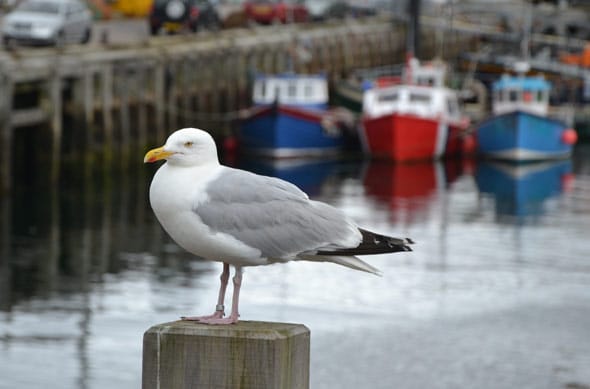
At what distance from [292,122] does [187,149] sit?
37627mm

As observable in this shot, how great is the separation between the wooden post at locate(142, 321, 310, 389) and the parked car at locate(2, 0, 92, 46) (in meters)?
33.8

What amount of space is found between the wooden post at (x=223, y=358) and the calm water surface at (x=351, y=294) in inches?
329

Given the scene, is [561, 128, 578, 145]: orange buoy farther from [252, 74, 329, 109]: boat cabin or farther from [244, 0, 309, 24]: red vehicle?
[244, 0, 309, 24]: red vehicle

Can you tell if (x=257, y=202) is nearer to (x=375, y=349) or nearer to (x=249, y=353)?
(x=249, y=353)

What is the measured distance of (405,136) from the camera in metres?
42.3

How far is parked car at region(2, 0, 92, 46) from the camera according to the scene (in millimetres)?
38344

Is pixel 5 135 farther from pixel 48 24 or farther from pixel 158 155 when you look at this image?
pixel 158 155

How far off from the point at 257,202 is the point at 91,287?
13496mm

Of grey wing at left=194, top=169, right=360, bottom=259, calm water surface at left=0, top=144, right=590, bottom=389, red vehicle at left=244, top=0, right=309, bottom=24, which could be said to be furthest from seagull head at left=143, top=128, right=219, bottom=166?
red vehicle at left=244, top=0, right=309, bottom=24

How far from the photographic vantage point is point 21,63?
31.6 metres

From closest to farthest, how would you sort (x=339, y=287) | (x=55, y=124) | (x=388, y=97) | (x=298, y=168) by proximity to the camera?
(x=339, y=287), (x=55, y=124), (x=298, y=168), (x=388, y=97)

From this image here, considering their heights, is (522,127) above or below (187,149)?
below

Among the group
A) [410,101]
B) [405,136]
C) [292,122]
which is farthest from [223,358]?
[410,101]

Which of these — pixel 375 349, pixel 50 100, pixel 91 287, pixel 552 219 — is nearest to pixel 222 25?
pixel 50 100
